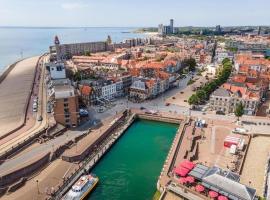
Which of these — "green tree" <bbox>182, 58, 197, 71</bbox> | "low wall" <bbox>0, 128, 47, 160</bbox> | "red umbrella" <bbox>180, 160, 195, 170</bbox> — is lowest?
"red umbrella" <bbox>180, 160, 195, 170</bbox>

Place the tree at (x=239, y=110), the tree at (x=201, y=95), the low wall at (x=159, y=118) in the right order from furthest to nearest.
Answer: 1. the tree at (x=201, y=95)
2. the low wall at (x=159, y=118)
3. the tree at (x=239, y=110)

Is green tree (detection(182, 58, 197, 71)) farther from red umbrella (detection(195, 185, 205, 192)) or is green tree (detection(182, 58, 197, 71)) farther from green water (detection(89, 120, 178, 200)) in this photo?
red umbrella (detection(195, 185, 205, 192))

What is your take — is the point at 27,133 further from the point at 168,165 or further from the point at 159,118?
the point at 159,118

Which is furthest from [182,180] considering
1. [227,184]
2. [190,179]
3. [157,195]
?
[227,184]

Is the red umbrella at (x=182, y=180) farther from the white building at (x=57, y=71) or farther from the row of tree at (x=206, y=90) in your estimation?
the white building at (x=57, y=71)

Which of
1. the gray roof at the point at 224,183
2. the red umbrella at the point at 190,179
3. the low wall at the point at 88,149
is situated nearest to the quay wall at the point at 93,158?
the low wall at the point at 88,149

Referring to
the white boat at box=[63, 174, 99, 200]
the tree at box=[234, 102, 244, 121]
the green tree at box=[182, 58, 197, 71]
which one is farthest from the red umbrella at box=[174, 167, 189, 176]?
the green tree at box=[182, 58, 197, 71]
